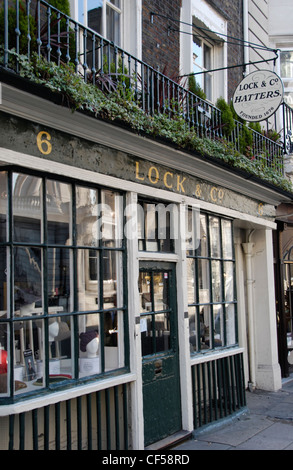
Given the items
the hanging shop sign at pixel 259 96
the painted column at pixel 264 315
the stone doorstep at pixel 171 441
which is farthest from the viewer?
the painted column at pixel 264 315

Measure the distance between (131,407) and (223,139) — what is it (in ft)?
14.2

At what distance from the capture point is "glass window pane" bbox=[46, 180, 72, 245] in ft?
16.2

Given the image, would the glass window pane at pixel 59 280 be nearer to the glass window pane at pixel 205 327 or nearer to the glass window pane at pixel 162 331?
the glass window pane at pixel 162 331

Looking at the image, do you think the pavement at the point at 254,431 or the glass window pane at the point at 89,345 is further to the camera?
the pavement at the point at 254,431

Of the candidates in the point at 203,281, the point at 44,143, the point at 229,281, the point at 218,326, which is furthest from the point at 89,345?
the point at 229,281

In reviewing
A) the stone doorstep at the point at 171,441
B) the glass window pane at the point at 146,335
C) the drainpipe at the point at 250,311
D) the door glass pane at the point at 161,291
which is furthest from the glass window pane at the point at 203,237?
the drainpipe at the point at 250,311

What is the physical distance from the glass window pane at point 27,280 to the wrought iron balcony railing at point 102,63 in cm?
156

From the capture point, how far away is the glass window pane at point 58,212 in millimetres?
4938

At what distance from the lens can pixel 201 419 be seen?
6797 millimetres

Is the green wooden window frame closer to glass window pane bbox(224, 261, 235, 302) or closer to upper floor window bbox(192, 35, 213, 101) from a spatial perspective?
glass window pane bbox(224, 261, 235, 302)

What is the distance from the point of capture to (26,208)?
15.5 feet

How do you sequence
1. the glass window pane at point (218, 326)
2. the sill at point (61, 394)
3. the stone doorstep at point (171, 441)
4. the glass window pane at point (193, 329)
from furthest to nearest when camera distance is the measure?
the glass window pane at point (218, 326)
the glass window pane at point (193, 329)
the stone doorstep at point (171, 441)
the sill at point (61, 394)

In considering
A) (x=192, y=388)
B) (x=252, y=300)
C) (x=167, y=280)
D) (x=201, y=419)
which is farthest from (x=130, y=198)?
(x=252, y=300)

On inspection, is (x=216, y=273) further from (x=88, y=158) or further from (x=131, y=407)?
(x=88, y=158)
